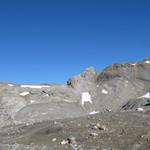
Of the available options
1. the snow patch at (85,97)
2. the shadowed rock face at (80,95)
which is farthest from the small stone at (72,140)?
the snow patch at (85,97)

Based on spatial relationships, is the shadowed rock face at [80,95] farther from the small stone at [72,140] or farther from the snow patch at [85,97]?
the small stone at [72,140]

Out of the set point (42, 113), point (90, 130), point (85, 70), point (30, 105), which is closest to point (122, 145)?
point (90, 130)

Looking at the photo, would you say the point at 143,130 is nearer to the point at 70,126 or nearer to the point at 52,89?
the point at 70,126

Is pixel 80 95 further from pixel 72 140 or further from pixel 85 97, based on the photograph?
pixel 72 140

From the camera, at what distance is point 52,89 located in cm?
8694

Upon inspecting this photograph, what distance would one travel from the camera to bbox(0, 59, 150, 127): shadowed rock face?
72188 mm

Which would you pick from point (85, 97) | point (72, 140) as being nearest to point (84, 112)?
point (85, 97)

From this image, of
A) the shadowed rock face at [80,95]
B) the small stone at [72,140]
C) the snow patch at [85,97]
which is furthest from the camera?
the snow patch at [85,97]

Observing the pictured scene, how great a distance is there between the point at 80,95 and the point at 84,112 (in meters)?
11.0

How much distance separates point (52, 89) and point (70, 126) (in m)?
48.2

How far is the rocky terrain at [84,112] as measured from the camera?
102 ft

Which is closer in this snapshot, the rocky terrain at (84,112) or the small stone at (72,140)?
the small stone at (72,140)

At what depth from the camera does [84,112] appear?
77312mm

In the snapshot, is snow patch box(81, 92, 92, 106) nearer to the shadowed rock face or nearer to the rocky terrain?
the rocky terrain
